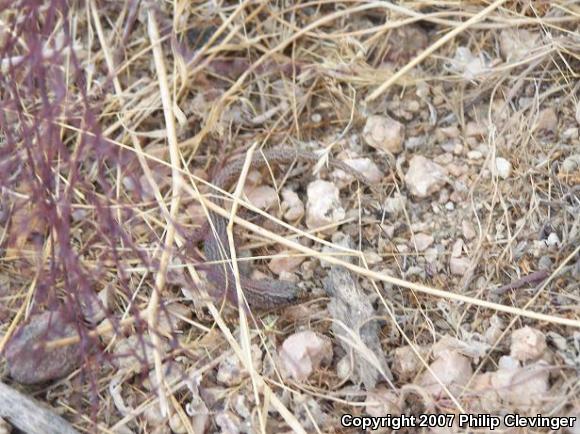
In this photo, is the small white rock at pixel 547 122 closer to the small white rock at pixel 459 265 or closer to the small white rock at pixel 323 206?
the small white rock at pixel 459 265

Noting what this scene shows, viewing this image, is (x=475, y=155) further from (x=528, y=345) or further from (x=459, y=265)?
(x=528, y=345)

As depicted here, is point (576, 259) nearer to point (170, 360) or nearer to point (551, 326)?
point (551, 326)

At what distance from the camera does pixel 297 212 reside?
1849mm

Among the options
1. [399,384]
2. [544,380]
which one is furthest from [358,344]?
[544,380]

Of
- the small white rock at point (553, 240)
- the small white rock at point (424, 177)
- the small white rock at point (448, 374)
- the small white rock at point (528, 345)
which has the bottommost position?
the small white rock at point (448, 374)

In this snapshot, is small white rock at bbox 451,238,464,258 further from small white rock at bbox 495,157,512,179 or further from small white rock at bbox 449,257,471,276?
small white rock at bbox 495,157,512,179

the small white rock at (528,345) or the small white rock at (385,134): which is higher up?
the small white rock at (385,134)

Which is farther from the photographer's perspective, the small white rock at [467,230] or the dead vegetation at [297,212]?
the small white rock at [467,230]

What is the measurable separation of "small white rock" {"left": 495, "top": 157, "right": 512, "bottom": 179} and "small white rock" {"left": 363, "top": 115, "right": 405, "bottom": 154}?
228 mm

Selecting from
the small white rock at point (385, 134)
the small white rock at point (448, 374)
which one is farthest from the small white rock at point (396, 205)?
the small white rock at point (448, 374)

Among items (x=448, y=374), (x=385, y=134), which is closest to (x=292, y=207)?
(x=385, y=134)

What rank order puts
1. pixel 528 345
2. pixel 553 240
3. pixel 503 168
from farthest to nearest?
1. pixel 503 168
2. pixel 553 240
3. pixel 528 345

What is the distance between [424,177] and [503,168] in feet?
0.57

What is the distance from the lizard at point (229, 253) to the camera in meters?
1.70
